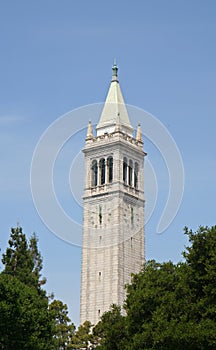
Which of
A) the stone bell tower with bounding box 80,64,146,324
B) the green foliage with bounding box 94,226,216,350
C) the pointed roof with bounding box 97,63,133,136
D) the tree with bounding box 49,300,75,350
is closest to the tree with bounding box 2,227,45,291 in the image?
the tree with bounding box 49,300,75,350

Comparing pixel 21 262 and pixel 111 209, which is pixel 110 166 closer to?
pixel 111 209

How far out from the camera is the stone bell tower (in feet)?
305

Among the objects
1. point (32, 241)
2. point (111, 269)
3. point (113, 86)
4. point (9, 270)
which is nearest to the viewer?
point (9, 270)

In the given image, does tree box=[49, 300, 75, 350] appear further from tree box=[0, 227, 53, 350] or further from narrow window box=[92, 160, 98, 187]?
narrow window box=[92, 160, 98, 187]

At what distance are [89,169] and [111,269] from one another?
13968 mm

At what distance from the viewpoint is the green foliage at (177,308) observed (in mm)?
39469

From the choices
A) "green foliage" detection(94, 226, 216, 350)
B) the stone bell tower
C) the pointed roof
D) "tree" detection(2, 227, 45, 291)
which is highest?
the pointed roof

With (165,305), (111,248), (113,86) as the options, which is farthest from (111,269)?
(165,305)

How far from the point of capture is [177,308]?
41875 millimetres

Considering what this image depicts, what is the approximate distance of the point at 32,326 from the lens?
4984 cm

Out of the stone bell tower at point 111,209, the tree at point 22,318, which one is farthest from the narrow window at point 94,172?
the tree at point 22,318

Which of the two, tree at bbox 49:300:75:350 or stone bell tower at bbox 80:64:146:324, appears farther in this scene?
stone bell tower at bbox 80:64:146:324

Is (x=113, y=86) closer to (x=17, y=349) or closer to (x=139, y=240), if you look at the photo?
(x=139, y=240)

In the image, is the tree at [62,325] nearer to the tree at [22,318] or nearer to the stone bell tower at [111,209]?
the tree at [22,318]
